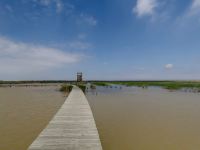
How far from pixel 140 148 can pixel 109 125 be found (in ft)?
10.9

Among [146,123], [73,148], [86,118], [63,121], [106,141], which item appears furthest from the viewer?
[146,123]

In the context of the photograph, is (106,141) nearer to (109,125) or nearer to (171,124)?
(109,125)

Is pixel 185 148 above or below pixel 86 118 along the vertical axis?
below

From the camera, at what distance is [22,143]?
26.1 feet

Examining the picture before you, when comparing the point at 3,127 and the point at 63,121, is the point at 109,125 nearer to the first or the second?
the point at 63,121

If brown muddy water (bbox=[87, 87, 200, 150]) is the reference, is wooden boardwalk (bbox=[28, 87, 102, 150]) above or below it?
above

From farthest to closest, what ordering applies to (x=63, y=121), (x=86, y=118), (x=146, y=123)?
1. (x=146, y=123)
2. (x=86, y=118)
3. (x=63, y=121)

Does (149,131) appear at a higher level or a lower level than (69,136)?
lower

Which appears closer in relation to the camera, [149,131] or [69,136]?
[69,136]

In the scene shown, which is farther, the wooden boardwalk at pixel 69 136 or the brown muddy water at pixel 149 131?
the brown muddy water at pixel 149 131

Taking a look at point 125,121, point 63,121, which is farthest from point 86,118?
point 125,121

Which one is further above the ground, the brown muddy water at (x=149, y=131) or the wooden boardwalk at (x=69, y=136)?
the wooden boardwalk at (x=69, y=136)

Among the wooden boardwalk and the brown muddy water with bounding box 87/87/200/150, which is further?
the brown muddy water with bounding box 87/87/200/150

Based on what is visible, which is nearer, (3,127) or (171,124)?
(3,127)
